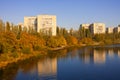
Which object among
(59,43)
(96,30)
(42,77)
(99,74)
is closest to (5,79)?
(42,77)

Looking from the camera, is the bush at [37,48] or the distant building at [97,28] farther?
the distant building at [97,28]

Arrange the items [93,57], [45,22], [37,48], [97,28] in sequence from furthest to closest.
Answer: [97,28] → [45,22] → [37,48] → [93,57]

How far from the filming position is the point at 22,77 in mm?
12320

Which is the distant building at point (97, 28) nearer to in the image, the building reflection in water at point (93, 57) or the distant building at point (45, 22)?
the distant building at point (45, 22)

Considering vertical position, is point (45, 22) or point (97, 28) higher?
point (45, 22)

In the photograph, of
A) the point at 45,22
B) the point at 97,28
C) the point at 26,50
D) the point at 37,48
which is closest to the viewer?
the point at 26,50

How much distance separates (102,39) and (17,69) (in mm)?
39265

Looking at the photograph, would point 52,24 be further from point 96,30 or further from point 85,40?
point 96,30

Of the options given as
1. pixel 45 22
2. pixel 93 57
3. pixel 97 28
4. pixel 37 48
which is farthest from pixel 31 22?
pixel 93 57

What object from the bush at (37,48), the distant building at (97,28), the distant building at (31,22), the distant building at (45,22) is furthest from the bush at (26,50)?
the distant building at (97,28)

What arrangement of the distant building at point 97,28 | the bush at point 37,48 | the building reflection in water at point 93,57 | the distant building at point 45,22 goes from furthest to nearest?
1. the distant building at point 97,28
2. the distant building at point 45,22
3. the bush at point 37,48
4. the building reflection in water at point 93,57

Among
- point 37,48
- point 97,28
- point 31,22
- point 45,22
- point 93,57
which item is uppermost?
point 31,22

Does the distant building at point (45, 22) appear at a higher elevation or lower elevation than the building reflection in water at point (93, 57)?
higher

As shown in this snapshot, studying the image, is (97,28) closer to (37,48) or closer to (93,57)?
(37,48)
